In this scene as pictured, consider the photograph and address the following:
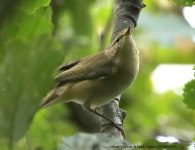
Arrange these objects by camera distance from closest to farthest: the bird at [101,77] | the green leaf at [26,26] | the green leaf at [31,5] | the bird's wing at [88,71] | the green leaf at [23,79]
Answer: the green leaf at [23,79]
the green leaf at [26,26]
the green leaf at [31,5]
the bird at [101,77]
the bird's wing at [88,71]

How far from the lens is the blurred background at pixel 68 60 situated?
2.65ft

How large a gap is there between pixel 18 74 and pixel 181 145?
0.70 meters

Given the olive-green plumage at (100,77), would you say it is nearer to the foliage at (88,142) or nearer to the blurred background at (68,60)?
the blurred background at (68,60)

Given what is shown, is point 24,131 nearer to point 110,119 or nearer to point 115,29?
point 110,119

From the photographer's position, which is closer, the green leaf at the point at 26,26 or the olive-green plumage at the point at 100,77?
the green leaf at the point at 26,26

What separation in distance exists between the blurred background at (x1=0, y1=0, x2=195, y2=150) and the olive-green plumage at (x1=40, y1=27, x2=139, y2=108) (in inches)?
14.2

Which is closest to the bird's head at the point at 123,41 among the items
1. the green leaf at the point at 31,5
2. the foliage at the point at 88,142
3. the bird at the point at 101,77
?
the bird at the point at 101,77

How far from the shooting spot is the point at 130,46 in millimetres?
2674

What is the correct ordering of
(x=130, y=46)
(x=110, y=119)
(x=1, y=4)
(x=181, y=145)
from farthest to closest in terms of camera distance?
(x=130, y=46)
(x=110, y=119)
(x=181, y=145)
(x=1, y=4)

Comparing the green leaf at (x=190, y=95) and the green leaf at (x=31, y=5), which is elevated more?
the green leaf at (x=31, y=5)

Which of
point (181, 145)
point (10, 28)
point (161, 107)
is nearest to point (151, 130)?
point (161, 107)

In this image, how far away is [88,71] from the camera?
2.73 m

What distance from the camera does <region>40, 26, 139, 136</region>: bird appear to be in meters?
2.57

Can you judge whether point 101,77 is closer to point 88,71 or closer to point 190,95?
point 88,71
